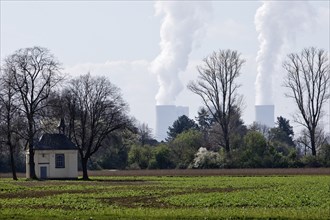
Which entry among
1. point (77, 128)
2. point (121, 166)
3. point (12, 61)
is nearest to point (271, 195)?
point (12, 61)

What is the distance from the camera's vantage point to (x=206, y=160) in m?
104

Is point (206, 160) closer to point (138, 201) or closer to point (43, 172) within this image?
point (43, 172)

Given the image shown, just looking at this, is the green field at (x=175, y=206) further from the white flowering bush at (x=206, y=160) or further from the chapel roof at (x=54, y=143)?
the white flowering bush at (x=206, y=160)

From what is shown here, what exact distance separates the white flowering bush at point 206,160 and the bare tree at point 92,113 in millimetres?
15613

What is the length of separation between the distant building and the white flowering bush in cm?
1861

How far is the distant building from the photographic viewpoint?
Answer: 306 ft

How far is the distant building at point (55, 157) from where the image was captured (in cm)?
9312

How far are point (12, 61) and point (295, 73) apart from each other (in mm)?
39617

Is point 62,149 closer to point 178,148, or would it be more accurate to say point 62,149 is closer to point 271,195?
point 178,148

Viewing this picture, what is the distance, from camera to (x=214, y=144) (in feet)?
380

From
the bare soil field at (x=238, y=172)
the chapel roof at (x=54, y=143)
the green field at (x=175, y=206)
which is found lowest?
the green field at (x=175, y=206)

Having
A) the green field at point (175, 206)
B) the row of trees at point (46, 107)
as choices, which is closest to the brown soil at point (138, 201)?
the green field at point (175, 206)

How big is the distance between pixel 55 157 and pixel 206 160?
2163 centimetres

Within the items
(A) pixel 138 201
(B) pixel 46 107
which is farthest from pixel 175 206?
(B) pixel 46 107
